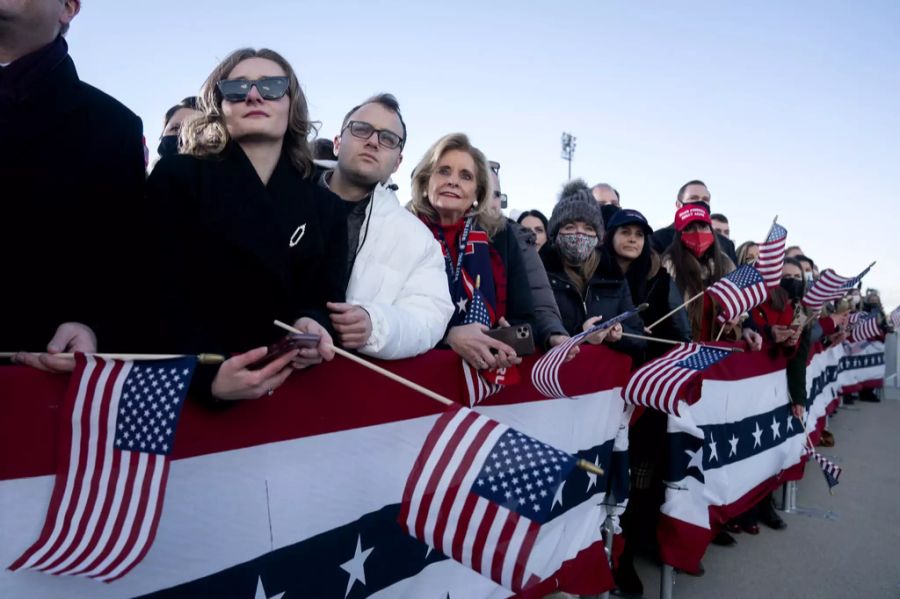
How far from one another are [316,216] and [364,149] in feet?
2.54

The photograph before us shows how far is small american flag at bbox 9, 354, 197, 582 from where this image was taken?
1.53 meters

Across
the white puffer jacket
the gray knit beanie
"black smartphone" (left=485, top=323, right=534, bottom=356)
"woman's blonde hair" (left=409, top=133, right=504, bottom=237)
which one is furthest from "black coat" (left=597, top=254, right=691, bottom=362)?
the white puffer jacket

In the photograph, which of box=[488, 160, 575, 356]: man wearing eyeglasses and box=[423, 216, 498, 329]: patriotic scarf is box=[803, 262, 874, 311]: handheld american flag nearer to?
box=[488, 160, 575, 356]: man wearing eyeglasses

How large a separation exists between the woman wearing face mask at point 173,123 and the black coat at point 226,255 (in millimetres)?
1672

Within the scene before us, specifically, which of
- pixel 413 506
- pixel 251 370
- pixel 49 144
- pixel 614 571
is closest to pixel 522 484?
pixel 413 506

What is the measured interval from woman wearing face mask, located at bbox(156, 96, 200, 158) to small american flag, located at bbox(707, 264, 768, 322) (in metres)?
3.59

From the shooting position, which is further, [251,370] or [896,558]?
[896,558]

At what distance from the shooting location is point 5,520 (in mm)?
1485

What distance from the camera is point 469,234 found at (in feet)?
11.8

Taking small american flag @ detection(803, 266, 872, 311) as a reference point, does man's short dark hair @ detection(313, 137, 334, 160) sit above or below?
above

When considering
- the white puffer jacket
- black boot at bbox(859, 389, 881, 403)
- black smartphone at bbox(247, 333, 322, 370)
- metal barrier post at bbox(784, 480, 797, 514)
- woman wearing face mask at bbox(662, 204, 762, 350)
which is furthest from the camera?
black boot at bbox(859, 389, 881, 403)

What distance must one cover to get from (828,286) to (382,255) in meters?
5.01

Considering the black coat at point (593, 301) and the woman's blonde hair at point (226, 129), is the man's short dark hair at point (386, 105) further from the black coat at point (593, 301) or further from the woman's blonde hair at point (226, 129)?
the black coat at point (593, 301)

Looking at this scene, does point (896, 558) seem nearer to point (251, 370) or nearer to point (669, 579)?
point (669, 579)
